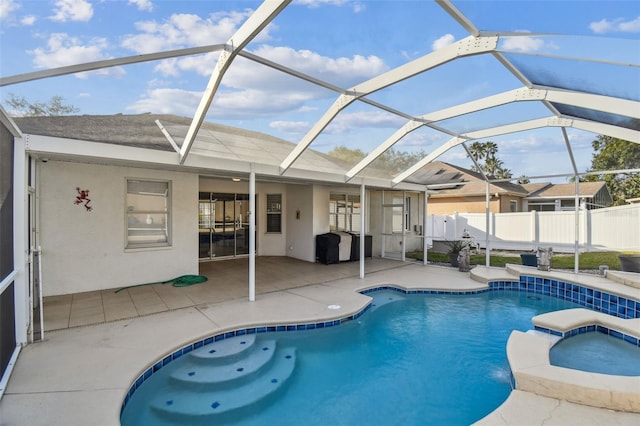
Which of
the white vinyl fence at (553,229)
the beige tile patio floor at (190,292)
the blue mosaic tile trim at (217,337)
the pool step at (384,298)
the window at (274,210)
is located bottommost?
the pool step at (384,298)

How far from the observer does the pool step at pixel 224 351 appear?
4.40m

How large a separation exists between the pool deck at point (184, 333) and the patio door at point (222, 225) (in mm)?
1778

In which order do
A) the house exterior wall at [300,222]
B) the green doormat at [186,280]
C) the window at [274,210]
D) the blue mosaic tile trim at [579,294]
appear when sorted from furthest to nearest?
the window at [274,210] → the house exterior wall at [300,222] → the green doormat at [186,280] → the blue mosaic tile trim at [579,294]

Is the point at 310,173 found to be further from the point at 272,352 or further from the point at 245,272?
the point at 272,352

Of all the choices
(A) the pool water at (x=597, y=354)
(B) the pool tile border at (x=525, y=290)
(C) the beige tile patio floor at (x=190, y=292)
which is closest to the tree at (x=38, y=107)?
(C) the beige tile patio floor at (x=190, y=292)

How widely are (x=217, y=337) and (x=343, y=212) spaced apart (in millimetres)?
8018

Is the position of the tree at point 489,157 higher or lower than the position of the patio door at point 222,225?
higher

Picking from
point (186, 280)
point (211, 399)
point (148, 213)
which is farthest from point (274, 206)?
point (211, 399)

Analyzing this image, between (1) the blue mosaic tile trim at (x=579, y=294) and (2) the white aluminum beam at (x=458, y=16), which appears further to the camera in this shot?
(1) the blue mosaic tile trim at (x=579, y=294)

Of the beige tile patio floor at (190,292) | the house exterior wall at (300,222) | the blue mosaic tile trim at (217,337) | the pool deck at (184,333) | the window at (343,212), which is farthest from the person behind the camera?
the window at (343,212)

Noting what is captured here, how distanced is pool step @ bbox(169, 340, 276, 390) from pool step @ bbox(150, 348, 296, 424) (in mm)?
91

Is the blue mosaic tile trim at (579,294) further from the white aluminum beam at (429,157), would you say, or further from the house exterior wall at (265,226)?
the house exterior wall at (265,226)

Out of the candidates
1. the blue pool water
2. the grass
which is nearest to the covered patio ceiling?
the blue pool water

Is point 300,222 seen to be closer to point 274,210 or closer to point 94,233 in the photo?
point 274,210
